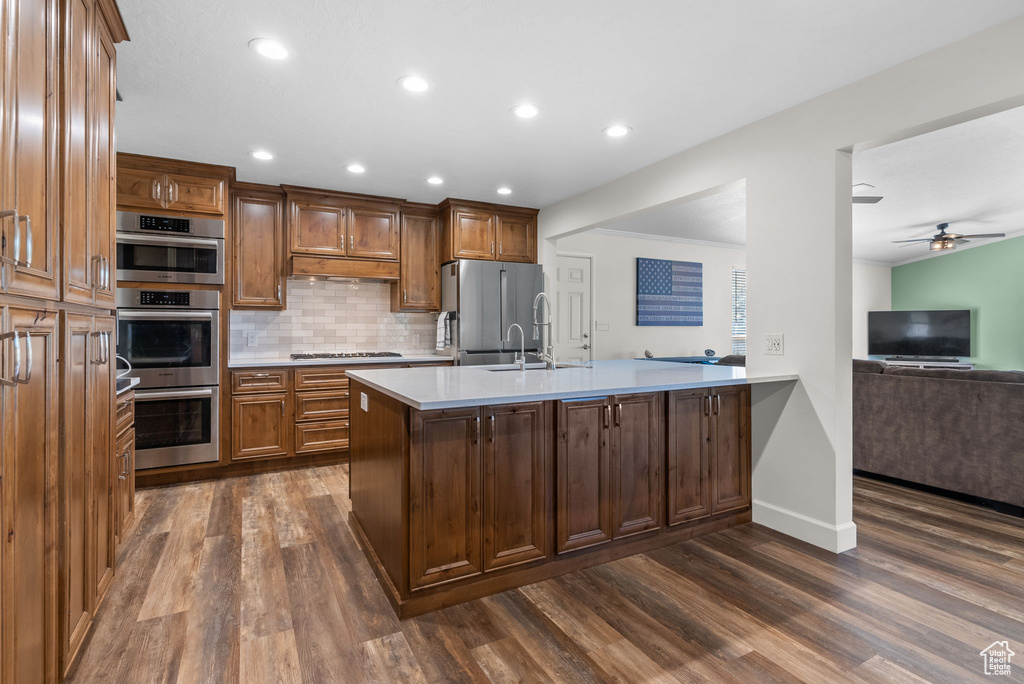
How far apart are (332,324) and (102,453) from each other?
312 centimetres

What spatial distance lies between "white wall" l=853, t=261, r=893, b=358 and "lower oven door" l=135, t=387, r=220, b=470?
957 centimetres

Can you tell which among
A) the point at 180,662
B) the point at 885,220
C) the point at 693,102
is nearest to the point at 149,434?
the point at 180,662

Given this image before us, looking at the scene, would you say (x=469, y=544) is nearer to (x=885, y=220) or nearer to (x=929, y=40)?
(x=929, y=40)

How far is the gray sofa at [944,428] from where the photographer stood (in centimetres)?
311

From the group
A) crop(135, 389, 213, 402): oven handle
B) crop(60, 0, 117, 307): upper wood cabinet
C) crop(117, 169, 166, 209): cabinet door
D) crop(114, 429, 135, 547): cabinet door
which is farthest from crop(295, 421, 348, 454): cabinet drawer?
crop(60, 0, 117, 307): upper wood cabinet

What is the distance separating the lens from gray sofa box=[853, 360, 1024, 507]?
311 cm

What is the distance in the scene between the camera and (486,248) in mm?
5133

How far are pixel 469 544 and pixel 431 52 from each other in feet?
7.28

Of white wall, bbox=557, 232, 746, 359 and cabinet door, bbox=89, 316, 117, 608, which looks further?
white wall, bbox=557, 232, 746, 359

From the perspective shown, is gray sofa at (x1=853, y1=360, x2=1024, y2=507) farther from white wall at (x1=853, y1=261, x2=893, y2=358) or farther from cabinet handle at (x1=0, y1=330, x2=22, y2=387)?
white wall at (x1=853, y1=261, x2=893, y2=358)

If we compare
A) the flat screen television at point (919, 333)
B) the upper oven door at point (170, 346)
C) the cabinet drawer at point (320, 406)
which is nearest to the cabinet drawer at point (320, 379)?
the cabinet drawer at point (320, 406)

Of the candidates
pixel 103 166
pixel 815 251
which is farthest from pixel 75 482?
pixel 815 251

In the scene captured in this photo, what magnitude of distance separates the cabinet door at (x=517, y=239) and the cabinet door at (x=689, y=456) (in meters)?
2.87

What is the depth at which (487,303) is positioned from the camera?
5.01 metres
